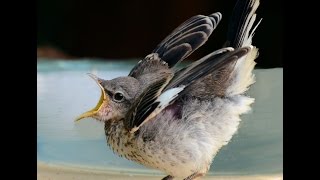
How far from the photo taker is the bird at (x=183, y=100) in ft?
4.05

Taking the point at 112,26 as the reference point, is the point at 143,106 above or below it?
below

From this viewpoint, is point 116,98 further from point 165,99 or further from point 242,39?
point 242,39

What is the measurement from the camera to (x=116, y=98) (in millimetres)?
1238

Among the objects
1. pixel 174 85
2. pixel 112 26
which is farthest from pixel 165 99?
pixel 112 26

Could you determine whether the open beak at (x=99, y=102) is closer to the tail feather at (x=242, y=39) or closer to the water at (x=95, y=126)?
the water at (x=95, y=126)

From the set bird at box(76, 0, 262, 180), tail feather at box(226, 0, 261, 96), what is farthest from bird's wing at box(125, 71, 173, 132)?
tail feather at box(226, 0, 261, 96)

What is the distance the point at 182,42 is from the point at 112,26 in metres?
0.11

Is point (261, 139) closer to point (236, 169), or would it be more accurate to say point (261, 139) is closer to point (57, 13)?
point (236, 169)

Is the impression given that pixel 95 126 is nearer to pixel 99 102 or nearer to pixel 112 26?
pixel 99 102

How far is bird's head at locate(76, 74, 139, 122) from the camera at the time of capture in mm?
1236

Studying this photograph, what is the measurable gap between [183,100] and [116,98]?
0.10 metres

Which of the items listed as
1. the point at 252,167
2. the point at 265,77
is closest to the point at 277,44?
the point at 265,77

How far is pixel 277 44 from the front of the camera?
133 cm

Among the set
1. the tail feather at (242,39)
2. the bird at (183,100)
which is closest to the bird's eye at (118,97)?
the bird at (183,100)
